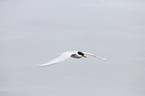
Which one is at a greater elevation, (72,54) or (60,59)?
(72,54)

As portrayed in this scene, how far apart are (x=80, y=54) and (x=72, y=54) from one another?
21cm

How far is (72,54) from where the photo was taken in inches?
328

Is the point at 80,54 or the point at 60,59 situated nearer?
the point at 60,59

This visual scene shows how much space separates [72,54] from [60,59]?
1.07 meters

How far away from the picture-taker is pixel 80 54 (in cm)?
843

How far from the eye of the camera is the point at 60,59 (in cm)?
728

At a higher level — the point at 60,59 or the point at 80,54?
the point at 80,54

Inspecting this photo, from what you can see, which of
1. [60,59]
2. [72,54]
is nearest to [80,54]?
[72,54]

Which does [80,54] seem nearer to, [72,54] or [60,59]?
[72,54]

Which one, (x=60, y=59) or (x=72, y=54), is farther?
(x=72, y=54)

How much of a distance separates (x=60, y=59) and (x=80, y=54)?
4.02ft
